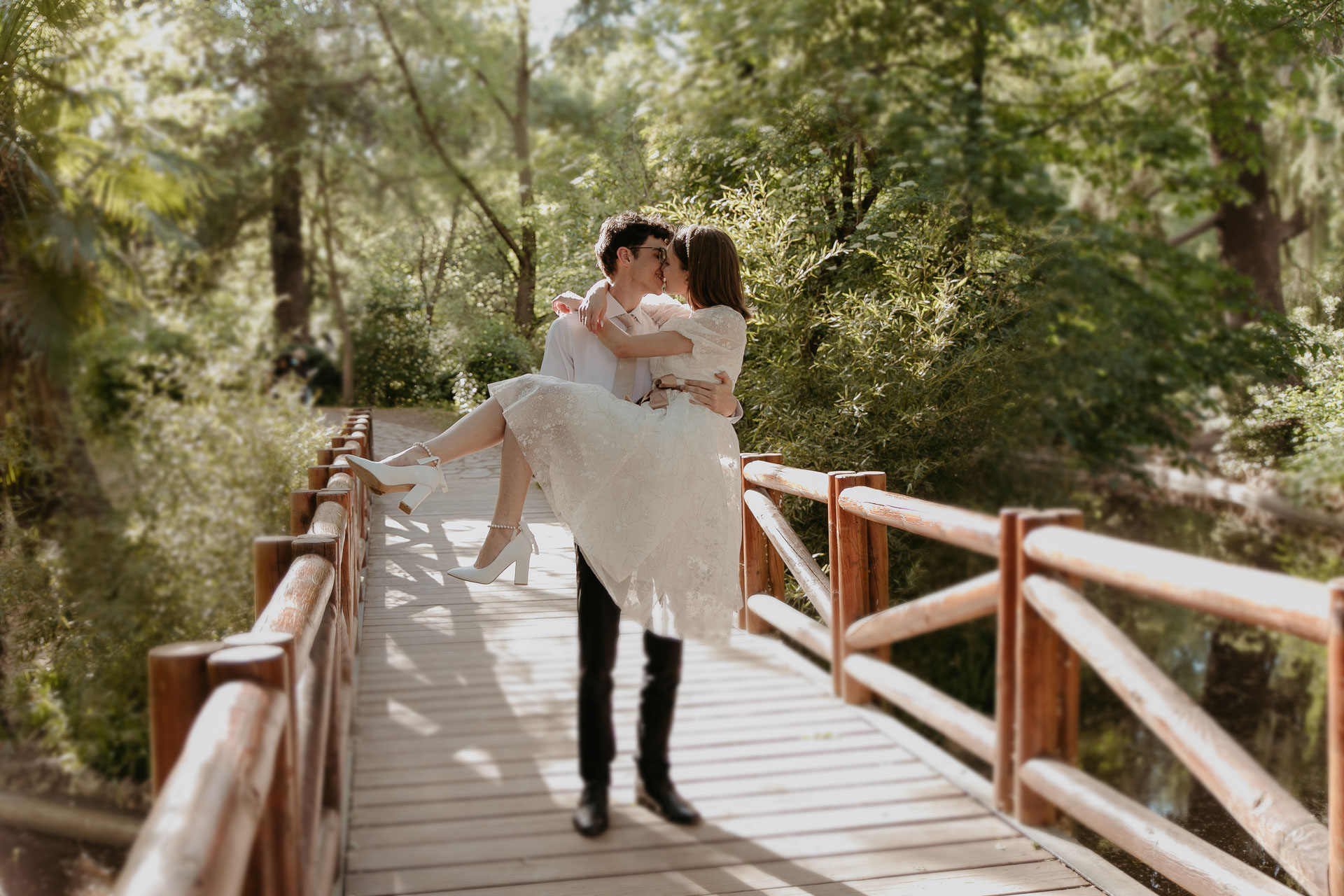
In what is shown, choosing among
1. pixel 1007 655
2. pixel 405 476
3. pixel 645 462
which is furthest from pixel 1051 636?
pixel 405 476

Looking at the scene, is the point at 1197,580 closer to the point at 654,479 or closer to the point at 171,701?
the point at 654,479

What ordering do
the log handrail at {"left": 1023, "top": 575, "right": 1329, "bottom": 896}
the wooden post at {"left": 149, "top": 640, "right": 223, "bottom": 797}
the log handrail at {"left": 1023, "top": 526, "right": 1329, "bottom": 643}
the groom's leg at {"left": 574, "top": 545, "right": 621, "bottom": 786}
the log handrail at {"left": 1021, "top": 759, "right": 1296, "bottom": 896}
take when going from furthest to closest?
the groom's leg at {"left": 574, "top": 545, "right": 621, "bottom": 786} < the log handrail at {"left": 1021, "top": 759, "right": 1296, "bottom": 896} < the log handrail at {"left": 1023, "top": 575, "right": 1329, "bottom": 896} < the log handrail at {"left": 1023, "top": 526, "right": 1329, "bottom": 643} < the wooden post at {"left": 149, "top": 640, "right": 223, "bottom": 797}

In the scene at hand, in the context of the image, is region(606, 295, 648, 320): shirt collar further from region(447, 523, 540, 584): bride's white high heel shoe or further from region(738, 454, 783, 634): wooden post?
region(738, 454, 783, 634): wooden post

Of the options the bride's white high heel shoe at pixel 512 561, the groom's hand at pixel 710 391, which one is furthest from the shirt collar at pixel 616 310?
the bride's white high heel shoe at pixel 512 561

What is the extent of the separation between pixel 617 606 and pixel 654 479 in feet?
0.74

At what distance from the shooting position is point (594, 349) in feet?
4.87

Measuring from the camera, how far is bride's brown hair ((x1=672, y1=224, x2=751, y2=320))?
1.44 meters

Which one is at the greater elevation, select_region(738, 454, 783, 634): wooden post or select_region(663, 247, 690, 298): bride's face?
select_region(663, 247, 690, 298): bride's face

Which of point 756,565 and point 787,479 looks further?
point 756,565

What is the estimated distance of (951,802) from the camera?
1.64 metres

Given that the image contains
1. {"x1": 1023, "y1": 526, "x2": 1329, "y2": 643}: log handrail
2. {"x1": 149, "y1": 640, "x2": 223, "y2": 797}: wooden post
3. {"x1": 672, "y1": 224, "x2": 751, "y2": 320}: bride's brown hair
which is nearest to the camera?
{"x1": 149, "y1": 640, "x2": 223, "y2": 797}: wooden post

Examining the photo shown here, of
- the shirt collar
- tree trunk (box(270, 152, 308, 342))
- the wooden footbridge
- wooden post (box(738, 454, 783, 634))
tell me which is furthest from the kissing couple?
tree trunk (box(270, 152, 308, 342))

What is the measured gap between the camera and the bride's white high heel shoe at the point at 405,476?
4.82ft

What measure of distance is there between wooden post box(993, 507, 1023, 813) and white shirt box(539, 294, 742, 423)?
580mm
